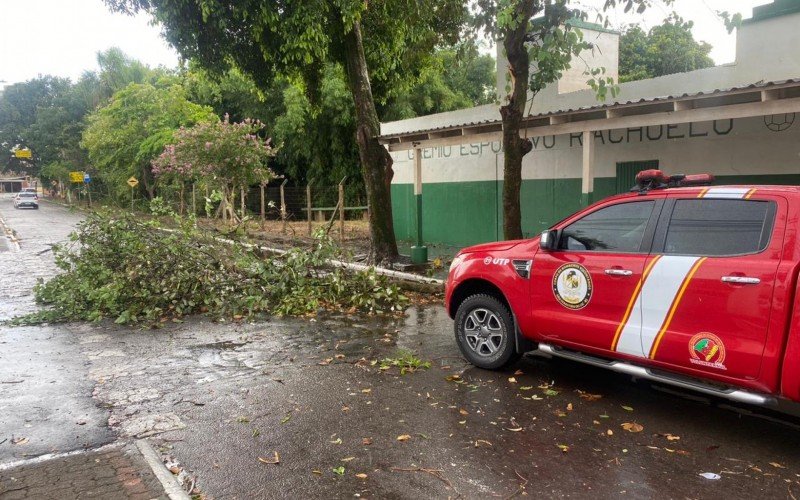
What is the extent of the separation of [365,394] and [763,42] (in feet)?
31.1

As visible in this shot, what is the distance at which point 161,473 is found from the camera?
397 centimetres

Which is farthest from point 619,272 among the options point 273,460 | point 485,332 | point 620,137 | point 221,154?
point 221,154

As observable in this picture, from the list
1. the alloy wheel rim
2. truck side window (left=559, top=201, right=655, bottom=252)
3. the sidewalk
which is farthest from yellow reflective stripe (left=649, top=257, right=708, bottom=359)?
the sidewalk

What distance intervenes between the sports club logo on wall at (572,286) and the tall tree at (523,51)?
4230 mm

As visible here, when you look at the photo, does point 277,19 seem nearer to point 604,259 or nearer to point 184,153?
point 604,259

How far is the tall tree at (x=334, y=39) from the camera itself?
38.3 ft

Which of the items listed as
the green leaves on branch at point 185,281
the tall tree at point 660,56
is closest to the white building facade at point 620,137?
the green leaves on branch at point 185,281

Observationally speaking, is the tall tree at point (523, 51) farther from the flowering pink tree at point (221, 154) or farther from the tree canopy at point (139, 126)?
the tree canopy at point (139, 126)

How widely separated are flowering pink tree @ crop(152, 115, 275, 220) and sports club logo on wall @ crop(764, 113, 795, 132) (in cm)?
1813

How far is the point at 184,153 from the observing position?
957 inches

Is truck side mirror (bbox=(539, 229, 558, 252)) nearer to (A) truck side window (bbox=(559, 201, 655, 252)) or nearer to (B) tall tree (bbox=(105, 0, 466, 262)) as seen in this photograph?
(A) truck side window (bbox=(559, 201, 655, 252))

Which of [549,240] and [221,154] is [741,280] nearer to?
[549,240]

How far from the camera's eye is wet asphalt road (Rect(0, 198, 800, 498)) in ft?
12.7

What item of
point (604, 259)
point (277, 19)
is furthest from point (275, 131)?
point (604, 259)
